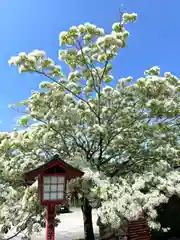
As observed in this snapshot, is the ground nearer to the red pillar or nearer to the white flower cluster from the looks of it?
the white flower cluster

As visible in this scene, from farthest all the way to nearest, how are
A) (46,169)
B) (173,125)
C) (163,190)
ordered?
(173,125)
(163,190)
(46,169)

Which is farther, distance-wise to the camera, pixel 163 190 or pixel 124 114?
pixel 124 114

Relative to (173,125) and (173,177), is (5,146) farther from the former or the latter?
(173,125)

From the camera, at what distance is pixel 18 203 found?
24.7 ft

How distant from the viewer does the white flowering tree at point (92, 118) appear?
320 inches

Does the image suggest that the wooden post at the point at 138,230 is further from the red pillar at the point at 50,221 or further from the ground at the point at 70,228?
the ground at the point at 70,228

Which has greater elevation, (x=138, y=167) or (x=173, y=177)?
(x=138, y=167)

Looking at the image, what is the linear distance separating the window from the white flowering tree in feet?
5.22

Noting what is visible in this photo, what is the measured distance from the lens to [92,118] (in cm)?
867

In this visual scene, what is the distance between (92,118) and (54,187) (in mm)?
3114

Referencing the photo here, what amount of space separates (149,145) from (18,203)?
404cm

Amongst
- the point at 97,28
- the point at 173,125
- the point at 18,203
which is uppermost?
the point at 97,28

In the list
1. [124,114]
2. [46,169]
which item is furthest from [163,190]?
[46,169]

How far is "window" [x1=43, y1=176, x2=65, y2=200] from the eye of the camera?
19.5 feet
